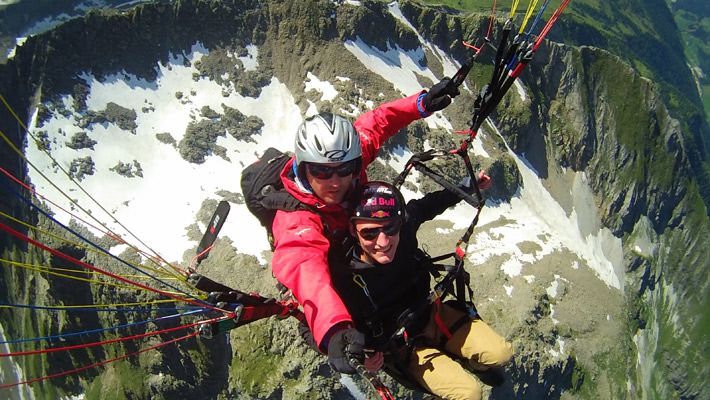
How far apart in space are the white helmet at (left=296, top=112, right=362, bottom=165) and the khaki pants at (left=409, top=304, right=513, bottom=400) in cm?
410

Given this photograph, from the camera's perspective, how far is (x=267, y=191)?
8547 mm

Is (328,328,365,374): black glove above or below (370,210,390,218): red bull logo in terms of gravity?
below

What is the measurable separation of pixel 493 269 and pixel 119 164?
136ft

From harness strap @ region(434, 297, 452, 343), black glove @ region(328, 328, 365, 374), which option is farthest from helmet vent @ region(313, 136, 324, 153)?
harness strap @ region(434, 297, 452, 343)

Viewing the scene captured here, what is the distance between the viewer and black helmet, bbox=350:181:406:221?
7648mm

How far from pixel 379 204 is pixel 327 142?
1.52 meters

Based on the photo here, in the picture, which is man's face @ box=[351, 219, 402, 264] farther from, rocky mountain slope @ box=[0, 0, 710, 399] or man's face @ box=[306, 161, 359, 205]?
rocky mountain slope @ box=[0, 0, 710, 399]

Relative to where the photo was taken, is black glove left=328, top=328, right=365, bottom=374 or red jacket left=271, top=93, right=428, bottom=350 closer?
black glove left=328, top=328, right=365, bottom=374

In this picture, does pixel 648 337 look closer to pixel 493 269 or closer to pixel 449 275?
pixel 493 269

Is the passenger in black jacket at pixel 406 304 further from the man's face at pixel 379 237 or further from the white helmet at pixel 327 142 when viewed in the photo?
the white helmet at pixel 327 142

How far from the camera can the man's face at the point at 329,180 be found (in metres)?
8.08

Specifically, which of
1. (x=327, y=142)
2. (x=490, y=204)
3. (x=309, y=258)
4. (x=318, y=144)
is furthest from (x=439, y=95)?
(x=490, y=204)

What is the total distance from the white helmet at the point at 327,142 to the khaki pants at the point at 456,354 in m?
4.10

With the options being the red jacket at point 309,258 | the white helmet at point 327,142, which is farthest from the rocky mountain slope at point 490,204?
the white helmet at point 327,142
